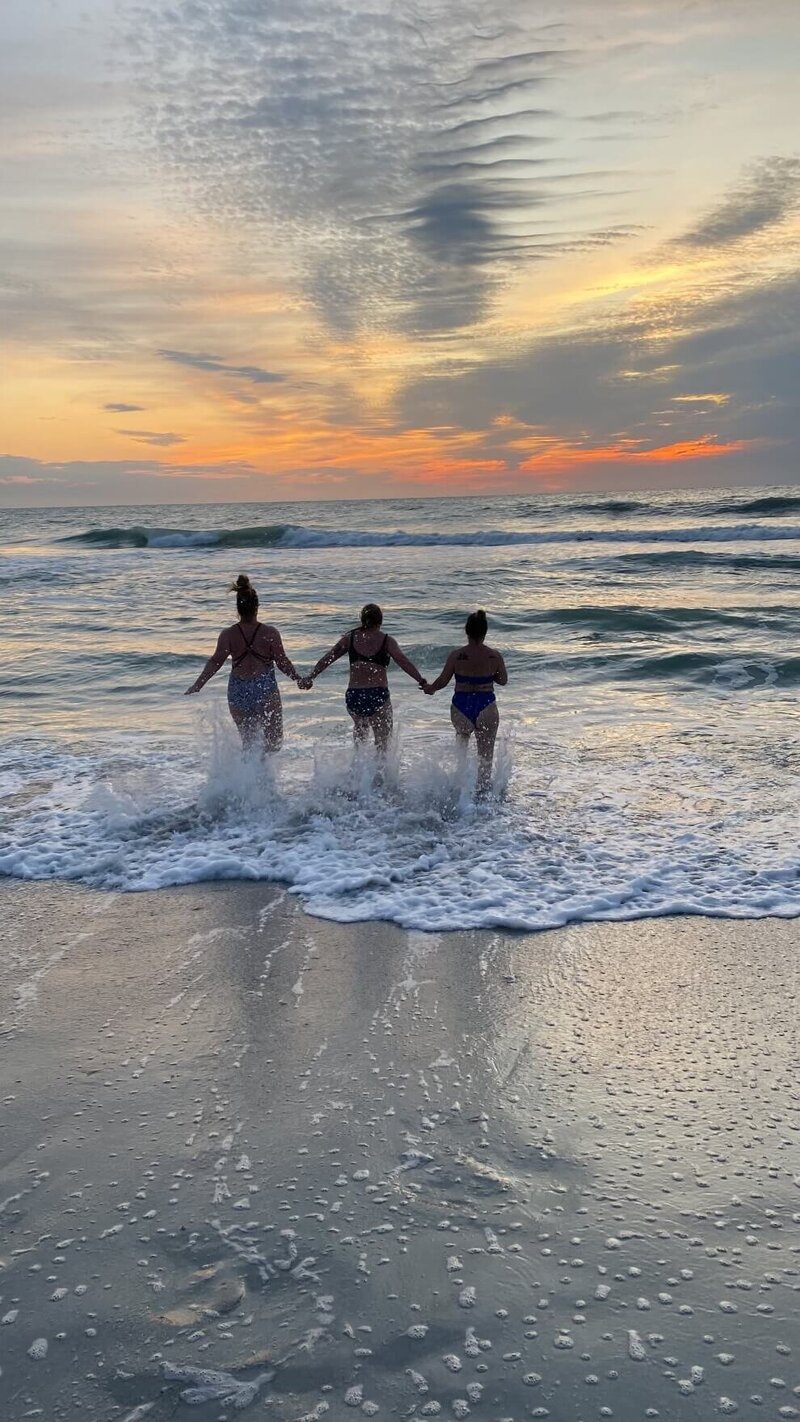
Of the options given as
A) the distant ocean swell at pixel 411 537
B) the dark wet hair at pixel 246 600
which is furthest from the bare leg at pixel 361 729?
the distant ocean swell at pixel 411 537

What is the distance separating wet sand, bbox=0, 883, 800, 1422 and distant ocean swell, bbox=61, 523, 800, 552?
34415mm

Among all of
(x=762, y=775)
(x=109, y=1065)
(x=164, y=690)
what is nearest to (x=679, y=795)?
(x=762, y=775)

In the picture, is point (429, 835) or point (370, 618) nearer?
point (429, 835)

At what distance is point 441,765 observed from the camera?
28.8 ft

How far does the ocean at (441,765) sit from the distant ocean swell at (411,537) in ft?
42.7

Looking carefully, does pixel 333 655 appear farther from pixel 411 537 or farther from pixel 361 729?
pixel 411 537

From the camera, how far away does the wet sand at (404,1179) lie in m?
2.87

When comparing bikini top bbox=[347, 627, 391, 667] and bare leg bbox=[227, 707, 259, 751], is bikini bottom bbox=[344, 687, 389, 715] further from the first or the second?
bare leg bbox=[227, 707, 259, 751]

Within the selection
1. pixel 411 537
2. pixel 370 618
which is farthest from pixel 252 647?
pixel 411 537

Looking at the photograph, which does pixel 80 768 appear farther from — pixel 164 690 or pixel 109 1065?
pixel 109 1065

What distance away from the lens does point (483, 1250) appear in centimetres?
329

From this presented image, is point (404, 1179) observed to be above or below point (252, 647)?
below

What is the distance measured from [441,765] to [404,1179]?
5.27 metres

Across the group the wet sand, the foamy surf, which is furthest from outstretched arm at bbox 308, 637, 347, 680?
the wet sand
